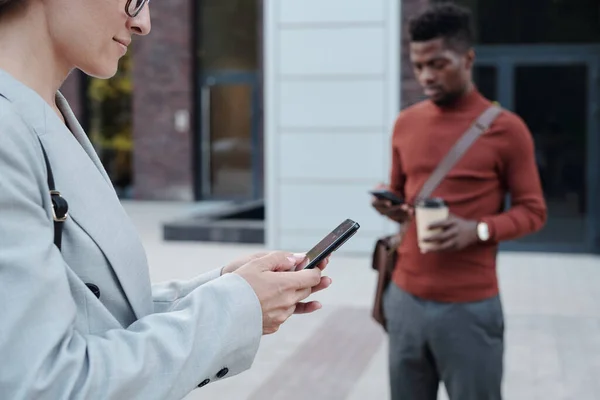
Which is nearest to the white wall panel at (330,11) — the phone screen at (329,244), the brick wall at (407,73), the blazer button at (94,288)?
the brick wall at (407,73)

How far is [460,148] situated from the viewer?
9.93 feet

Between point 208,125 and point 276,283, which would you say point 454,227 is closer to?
point 276,283

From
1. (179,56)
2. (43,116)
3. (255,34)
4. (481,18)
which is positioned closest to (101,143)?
(179,56)

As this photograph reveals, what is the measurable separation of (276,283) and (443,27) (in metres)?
1.98

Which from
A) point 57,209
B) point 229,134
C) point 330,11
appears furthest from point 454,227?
point 229,134

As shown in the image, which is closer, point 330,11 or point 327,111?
point 330,11

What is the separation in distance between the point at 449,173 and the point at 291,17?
830cm

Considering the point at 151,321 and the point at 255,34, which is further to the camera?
the point at 255,34

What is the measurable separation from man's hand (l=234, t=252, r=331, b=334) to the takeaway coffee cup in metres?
1.56

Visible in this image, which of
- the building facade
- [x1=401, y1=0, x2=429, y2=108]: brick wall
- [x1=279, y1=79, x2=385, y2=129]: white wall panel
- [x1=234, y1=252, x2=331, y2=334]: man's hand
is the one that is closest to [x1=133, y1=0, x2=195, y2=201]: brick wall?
the building facade

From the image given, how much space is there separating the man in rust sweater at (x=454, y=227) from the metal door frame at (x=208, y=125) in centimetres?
1542

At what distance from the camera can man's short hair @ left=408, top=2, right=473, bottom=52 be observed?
311 centimetres

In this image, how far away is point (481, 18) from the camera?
37.0 ft

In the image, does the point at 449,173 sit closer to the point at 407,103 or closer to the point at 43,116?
the point at 43,116
